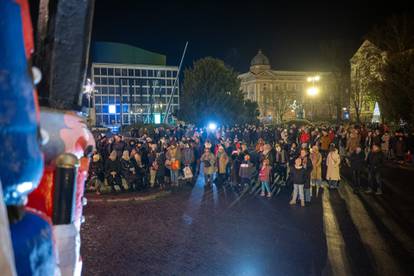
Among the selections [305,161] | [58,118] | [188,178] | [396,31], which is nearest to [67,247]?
[58,118]

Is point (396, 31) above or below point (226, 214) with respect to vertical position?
above

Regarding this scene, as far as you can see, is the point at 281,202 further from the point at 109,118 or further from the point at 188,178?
the point at 109,118

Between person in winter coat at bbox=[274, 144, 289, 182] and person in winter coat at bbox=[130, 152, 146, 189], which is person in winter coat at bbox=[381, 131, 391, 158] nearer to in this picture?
person in winter coat at bbox=[274, 144, 289, 182]

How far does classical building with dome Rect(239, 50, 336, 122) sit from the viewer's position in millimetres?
81812

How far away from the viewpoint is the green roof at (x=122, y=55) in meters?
84.5

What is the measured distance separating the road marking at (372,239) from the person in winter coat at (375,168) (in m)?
1.24

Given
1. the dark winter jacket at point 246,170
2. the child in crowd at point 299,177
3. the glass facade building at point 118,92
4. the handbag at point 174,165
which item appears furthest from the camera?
the glass facade building at point 118,92

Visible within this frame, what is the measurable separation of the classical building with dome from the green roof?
23.3 m

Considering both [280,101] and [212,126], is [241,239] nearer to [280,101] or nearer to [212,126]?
[212,126]

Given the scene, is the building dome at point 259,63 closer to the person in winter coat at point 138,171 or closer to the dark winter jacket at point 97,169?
the person in winter coat at point 138,171

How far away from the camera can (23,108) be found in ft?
4.43

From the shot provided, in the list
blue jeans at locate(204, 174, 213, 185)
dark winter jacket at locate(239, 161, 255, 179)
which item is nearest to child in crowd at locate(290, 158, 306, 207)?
dark winter jacket at locate(239, 161, 255, 179)

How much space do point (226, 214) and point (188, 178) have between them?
5.14m

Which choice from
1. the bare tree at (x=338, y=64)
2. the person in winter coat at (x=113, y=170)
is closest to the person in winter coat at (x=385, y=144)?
the person in winter coat at (x=113, y=170)
